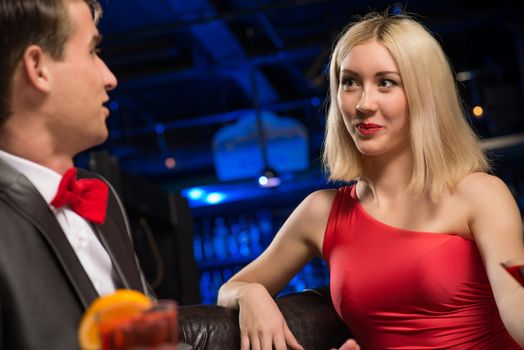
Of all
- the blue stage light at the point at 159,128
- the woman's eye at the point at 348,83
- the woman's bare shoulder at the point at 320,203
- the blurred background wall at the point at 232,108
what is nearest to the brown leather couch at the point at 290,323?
the woman's bare shoulder at the point at 320,203

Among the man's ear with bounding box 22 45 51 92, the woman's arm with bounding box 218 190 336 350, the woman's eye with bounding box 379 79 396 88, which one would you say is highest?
the man's ear with bounding box 22 45 51 92

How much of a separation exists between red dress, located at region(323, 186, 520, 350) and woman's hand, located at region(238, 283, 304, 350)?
0.28 m

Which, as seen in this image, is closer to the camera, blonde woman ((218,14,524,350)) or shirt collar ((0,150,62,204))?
shirt collar ((0,150,62,204))

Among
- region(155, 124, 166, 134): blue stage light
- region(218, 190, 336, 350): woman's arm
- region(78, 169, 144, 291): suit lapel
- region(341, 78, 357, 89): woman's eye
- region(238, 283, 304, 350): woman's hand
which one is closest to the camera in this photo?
region(78, 169, 144, 291): suit lapel

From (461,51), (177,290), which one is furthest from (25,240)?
(461,51)

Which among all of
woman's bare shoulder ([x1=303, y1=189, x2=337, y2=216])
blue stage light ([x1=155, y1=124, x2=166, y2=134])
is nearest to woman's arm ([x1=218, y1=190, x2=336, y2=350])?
woman's bare shoulder ([x1=303, y1=189, x2=337, y2=216])

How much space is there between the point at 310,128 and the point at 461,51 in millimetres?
2062

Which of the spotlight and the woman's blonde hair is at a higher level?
the woman's blonde hair

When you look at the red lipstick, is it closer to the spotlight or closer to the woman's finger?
the woman's finger

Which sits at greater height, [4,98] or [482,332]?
[4,98]

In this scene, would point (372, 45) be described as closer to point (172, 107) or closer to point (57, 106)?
point (57, 106)

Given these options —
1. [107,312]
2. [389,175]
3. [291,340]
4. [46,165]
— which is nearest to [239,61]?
[389,175]

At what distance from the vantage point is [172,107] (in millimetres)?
9391

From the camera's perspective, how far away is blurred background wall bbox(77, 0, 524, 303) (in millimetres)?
4742
